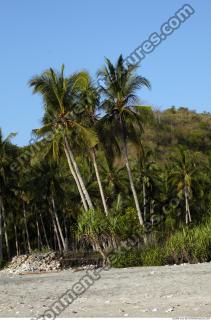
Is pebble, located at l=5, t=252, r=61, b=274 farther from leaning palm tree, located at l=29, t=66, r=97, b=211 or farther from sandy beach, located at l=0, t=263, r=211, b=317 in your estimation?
sandy beach, located at l=0, t=263, r=211, b=317

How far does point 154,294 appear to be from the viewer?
13.2 metres

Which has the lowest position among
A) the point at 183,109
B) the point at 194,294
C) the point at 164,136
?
the point at 194,294

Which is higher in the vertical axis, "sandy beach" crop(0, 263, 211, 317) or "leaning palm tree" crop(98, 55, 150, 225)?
"leaning palm tree" crop(98, 55, 150, 225)

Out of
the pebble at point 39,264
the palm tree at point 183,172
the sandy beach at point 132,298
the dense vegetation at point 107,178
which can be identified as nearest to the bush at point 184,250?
the dense vegetation at point 107,178

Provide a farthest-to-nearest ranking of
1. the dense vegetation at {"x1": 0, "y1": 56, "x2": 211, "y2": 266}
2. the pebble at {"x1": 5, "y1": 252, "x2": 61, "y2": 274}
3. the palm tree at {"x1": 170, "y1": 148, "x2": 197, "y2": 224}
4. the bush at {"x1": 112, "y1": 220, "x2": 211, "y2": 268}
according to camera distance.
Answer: the palm tree at {"x1": 170, "y1": 148, "x2": 197, "y2": 224} < the pebble at {"x1": 5, "y1": 252, "x2": 61, "y2": 274} < the dense vegetation at {"x1": 0, "y1": 56, "x2": 211, "y2": 266} < the bush at {"x1": 112, "y1": 220, "x2": 211, "y2": 268}

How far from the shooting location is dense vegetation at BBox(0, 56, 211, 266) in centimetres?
2700

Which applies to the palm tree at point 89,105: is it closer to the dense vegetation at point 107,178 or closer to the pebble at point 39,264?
the dense vegetation at point 107,178

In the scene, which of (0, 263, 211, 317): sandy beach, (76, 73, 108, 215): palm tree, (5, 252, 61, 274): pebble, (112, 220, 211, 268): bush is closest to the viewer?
(0, 263, 211, 317): sandy beach

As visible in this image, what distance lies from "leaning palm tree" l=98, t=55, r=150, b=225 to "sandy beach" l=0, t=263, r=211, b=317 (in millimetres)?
16962

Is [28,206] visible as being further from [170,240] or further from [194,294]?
[194,294]

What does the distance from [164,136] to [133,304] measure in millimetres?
98383

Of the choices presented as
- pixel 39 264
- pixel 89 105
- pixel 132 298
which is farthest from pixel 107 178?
pixel 132 298

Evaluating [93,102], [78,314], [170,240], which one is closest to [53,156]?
[93,102]

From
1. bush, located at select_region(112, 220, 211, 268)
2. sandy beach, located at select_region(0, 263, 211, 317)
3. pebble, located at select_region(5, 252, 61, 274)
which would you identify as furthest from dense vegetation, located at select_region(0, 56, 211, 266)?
sandy beach, located at select_region(0, 263, 211, 317)
